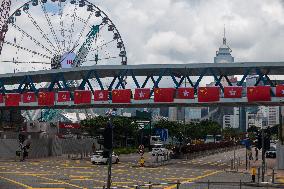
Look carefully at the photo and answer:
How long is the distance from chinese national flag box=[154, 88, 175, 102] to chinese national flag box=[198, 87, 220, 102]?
361 centimetres

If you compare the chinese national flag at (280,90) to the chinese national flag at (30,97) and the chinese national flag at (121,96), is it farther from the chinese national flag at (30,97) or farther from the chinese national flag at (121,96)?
the chinese national flag at (30,97)

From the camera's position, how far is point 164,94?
207 feet

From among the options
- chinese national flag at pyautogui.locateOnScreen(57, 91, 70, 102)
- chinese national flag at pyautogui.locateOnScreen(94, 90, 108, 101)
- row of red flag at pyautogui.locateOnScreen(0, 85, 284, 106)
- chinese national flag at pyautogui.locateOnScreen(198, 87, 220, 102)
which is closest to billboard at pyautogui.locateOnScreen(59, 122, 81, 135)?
row of red flag at pyautogui.locateOnScreen(0, 85, 284, 106)

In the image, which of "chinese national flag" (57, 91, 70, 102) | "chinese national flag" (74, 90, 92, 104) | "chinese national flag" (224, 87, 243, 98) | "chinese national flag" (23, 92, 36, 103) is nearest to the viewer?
"chinese national flag" (224, 87, 243, 98)

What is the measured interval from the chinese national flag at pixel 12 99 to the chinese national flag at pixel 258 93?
33.1 meters

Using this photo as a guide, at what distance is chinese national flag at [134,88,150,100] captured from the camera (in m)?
65.2

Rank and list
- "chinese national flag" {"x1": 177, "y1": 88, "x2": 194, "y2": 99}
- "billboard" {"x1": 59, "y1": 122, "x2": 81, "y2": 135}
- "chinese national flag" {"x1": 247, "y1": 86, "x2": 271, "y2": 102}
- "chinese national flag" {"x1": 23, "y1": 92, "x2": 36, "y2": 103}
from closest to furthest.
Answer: "chinese national flag" {"x1": 247, "y1": 86, "x2": 271, "y2": 102} < "chinese national flag" {"x1": 177, "y1": 88, "x2": 194, "y2": 99} < "chinese national flag" {"x1": 23, "y1": 92, "x2": 36, "y2": 103} < "billboard" {"x1": 59, "y1": 122, "x2": 81, "y2": 135}

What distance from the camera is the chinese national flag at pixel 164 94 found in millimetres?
62906

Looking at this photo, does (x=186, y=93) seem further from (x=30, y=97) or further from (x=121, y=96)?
(x=30, y=97)

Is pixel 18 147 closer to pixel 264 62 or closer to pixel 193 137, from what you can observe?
pixel 264 62

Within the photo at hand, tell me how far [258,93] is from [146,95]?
13.8 metres

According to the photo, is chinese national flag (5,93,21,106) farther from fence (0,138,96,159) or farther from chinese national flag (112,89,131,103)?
chinese national flag (112,89,131,103)

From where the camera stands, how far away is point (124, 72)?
7012cm

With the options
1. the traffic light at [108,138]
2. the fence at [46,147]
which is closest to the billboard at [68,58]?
the fence at [46,147]
